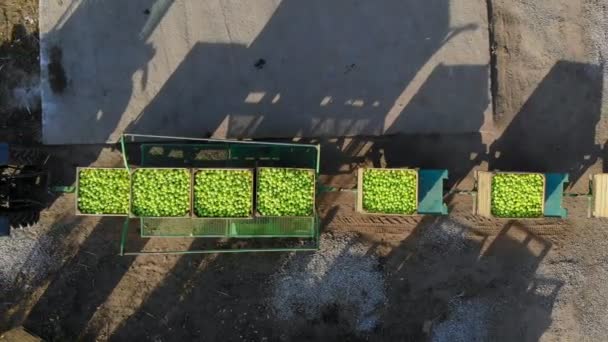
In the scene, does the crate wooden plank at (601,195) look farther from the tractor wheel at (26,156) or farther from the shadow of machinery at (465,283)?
the tractor wheel at (26,156)

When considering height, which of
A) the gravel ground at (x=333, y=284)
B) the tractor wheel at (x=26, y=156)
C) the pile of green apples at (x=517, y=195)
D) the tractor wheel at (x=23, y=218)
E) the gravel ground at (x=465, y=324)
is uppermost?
the tractor wheel at (x=26, y=156)

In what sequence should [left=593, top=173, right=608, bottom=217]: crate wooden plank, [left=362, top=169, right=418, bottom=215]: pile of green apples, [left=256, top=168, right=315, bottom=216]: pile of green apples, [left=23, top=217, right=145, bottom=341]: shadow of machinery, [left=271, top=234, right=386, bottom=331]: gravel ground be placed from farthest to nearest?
[left=271, top=234, right=386, bottom=331]: gravel ground
[left=23, top=217, right=145, bottom=341]: shadow of machinery
[left=593, top=173, right=608, bottom=217]: crate wooden plank
[left=362, top=169, right=418, bottom=215]: pile of green apples
[left=256, top=168, right=315, bottom=216]: pile of green apples

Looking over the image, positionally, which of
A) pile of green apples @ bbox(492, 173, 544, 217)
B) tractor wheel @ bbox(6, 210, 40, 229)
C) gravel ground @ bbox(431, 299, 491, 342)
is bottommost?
gravel ground @ bbox(431, 299, 491, 342)

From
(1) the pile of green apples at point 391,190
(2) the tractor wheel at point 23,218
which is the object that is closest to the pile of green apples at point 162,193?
(2) the tractor wheel at point 23,218

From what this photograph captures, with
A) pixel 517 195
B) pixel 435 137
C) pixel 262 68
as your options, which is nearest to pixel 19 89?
pixel 262 68

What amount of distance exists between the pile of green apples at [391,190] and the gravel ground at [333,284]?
147 centimetres

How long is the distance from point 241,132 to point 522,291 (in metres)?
8.31

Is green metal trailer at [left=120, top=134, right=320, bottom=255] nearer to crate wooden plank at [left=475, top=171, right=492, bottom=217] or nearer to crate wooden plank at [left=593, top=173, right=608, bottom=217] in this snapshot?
crate wooden plank at [left=475, top=171, right=492, bottom=217]

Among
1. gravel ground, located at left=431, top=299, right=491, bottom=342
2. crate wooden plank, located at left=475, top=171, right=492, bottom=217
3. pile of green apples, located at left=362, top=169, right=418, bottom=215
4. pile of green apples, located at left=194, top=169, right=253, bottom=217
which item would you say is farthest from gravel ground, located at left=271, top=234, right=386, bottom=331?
crate wooden plank, located at left=475, top=171, right=492, bottom=217

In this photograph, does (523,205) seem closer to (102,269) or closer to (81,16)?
(102,269)

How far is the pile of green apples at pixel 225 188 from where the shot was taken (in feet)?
33.9

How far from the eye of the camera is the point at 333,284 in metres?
12.0

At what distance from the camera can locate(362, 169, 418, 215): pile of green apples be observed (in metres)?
10.9

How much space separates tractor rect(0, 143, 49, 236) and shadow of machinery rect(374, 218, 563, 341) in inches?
345
